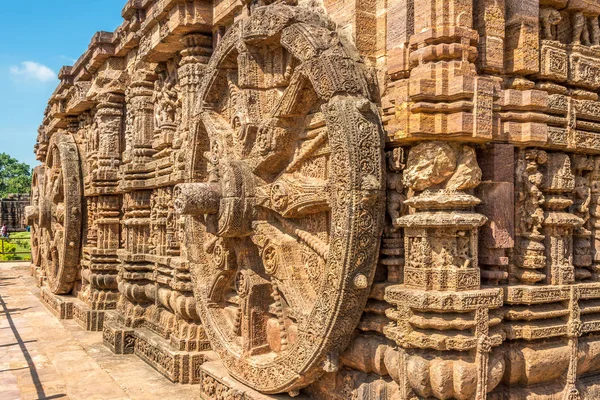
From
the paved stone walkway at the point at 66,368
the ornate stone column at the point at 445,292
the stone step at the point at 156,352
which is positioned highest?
the ornate stone column at the point at 445,292

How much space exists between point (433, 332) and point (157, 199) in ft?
16.5

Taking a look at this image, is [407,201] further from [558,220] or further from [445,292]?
[558,220]

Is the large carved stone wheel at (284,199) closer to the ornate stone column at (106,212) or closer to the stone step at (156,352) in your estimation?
the stone step at (156,352)

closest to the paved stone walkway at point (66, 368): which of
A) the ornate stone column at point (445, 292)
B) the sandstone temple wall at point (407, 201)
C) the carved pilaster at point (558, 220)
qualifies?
the sandstone temple wall at point (407, 201)

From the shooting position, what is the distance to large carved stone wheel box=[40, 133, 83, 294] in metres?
10.5

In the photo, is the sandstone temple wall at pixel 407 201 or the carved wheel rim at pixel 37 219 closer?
the sandstone temple wall at pixel 407 201

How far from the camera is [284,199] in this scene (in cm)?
440

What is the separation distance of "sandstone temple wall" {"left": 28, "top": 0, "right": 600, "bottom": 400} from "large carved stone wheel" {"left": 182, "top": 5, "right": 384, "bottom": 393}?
17 millimetres

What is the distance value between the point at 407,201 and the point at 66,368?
5.38 m

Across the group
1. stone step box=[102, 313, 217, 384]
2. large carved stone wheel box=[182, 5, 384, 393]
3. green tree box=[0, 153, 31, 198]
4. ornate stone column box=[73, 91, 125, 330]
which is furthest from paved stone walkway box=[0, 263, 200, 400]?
green tree box=[0, 153, 31, 198]

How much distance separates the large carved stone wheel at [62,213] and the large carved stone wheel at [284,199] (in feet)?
18.2

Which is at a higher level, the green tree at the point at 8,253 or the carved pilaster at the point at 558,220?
the carved pilaster at the point at 558,220

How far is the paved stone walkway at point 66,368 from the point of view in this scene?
19.2 ft

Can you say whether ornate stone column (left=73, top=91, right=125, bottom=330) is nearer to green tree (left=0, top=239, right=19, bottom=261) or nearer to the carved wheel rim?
the carved wheel rim
